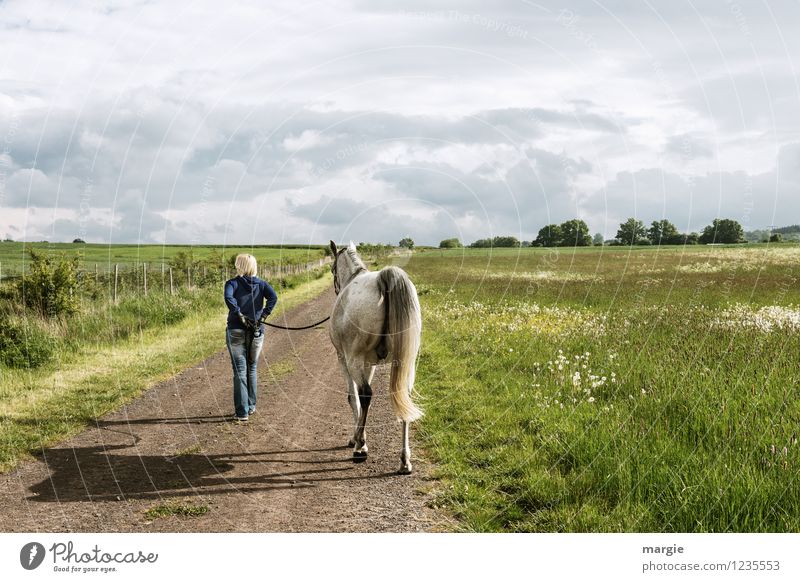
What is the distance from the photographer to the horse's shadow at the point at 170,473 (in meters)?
6.14

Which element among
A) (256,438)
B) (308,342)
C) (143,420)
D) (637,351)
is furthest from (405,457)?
(308,342)

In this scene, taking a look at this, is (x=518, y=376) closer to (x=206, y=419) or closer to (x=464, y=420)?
(x=464, y=420)

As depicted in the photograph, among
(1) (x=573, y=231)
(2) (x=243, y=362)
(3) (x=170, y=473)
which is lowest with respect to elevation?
Result: (3) (x=170, y=473)

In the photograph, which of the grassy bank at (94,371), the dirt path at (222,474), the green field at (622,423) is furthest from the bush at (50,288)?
the green field at (622,423)

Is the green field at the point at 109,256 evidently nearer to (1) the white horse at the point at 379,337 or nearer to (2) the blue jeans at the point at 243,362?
(2) the blue jeans at the point at 243,362

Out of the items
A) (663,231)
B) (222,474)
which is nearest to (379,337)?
(222,474)

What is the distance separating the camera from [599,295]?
831 inches

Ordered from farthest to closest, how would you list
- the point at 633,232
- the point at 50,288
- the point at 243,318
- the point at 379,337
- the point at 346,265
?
the point at 633,232, the point at 50,288, the point at 243,318, the point at 346,265, the point at 379,337

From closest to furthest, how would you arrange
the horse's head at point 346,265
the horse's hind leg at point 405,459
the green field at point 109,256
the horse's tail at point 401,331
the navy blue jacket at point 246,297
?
the horse's hind leg at point 405,459
the horse's tail at point 401,331
the horse's head at point 346,265
the navy blue jacket at point 246,297
the green field at point 109,256

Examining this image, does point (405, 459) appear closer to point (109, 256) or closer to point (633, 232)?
point (633, 232)

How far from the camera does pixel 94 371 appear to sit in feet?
40.5

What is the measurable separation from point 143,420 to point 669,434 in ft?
25.3

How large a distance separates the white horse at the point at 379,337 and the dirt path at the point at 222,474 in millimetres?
647

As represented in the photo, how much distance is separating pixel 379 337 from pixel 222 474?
8.04 ft
